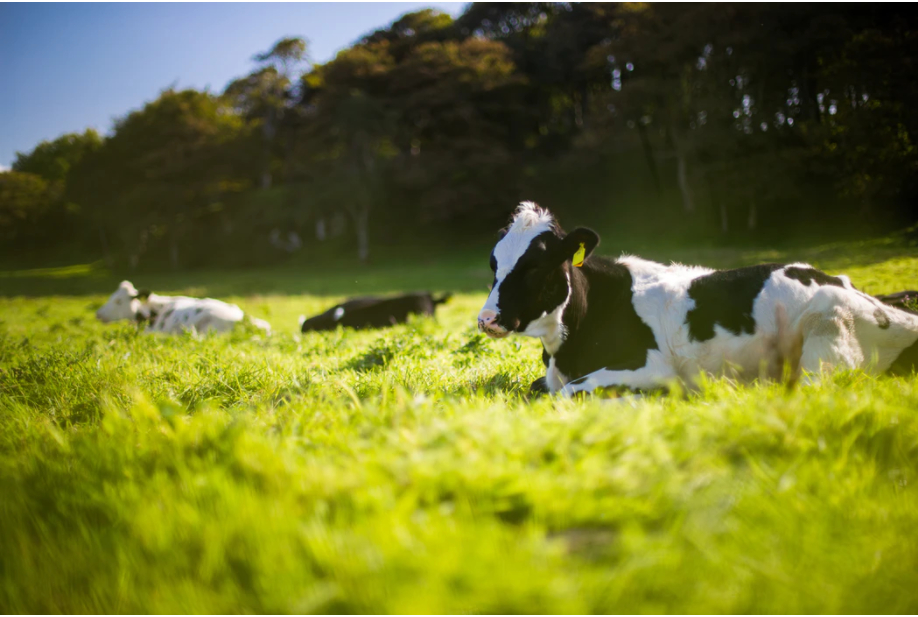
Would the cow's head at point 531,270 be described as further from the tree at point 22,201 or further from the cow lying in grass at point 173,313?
the tree at point 22,201

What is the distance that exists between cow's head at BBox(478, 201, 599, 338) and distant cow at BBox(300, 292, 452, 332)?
6379mm

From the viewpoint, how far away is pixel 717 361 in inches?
153

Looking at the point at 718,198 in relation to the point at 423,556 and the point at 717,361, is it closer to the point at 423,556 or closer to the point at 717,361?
the point at 717,361

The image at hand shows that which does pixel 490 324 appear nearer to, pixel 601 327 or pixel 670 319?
pixel 601 327

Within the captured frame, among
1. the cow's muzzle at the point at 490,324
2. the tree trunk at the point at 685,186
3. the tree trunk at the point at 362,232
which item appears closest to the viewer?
the cow's muzzle at the point at 490,324

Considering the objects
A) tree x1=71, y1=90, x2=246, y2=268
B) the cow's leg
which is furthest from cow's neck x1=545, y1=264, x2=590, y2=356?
tree x1=71, y1=90, x2=246, y2=268

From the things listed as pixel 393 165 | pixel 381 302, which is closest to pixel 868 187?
pixel 381 302

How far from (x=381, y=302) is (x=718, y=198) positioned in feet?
83.0

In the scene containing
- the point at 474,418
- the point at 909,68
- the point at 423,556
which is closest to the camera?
the point at 423,556

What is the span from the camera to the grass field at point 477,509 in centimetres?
158

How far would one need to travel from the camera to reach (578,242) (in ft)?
12.9

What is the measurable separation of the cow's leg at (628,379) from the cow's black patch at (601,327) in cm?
5

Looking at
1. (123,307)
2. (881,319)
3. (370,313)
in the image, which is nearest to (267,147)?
(123,307)

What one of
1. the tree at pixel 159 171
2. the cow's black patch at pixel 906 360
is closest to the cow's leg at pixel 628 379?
the cow's black patch at pixel 906 360
